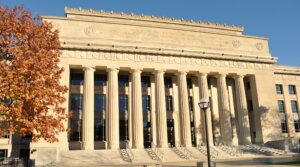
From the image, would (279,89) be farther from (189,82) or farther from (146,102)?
(146,102)

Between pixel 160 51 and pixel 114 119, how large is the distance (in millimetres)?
12880

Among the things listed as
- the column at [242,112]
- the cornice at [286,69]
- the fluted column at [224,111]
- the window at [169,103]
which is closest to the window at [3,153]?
the window at [169,103]

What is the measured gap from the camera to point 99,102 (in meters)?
45.3

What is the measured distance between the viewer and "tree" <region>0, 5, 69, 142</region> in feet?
59.6

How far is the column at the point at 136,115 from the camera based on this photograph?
41.4 metres

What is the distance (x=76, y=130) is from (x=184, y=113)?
16.5m

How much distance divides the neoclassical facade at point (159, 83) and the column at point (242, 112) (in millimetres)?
164

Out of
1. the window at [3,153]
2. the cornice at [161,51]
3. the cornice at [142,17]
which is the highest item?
the cornice at [142,17]

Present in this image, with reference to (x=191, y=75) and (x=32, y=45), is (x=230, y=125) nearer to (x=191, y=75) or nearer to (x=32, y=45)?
(x=191, y=75)

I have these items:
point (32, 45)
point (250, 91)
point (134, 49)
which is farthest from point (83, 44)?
point (250, 91)

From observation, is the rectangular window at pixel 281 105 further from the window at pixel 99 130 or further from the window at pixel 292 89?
the window at pixel 99 130

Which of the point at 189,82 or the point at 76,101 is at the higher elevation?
the point at 189,82

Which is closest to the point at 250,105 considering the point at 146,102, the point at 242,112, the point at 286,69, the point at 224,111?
the point at 242,112

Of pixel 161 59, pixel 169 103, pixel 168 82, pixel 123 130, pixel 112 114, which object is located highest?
pixel 161 59
